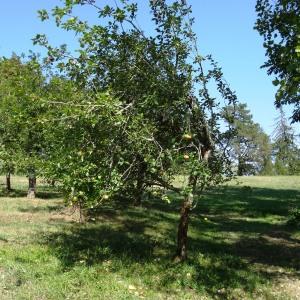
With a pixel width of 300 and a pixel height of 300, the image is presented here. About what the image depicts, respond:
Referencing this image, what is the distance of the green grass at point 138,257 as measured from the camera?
925 centimetres

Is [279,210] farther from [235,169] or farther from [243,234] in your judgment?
[235,169]

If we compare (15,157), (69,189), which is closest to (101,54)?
(69,189)

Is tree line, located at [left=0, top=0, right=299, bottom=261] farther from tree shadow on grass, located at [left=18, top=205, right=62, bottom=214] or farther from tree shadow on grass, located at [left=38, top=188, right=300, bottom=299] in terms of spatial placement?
tree shadow on grass, located at [left=18, top=205, right=62, bottom=214]

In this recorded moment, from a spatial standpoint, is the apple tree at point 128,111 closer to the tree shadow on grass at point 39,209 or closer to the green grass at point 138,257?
the green grass at point 138,257

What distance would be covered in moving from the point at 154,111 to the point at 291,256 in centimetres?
649

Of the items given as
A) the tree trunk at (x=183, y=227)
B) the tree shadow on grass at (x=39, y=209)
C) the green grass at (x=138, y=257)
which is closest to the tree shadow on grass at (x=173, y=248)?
the green grass at (x=138, y=257)

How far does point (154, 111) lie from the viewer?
936 centimetres

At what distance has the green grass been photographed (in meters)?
9.25

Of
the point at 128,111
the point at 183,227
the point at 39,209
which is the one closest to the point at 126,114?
the point at 128,111

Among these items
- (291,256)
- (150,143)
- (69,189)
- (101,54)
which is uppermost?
(101,54)

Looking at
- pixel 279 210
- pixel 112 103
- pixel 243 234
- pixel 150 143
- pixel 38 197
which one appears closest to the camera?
pixel 112 103

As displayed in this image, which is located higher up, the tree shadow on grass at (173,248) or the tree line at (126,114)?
the tree line at (126,114)

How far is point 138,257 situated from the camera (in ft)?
38.2

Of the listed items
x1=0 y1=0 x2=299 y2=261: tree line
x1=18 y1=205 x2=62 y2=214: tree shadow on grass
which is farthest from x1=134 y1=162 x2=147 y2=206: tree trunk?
x1=18 y1=205 x2=62 y2=214: tree shadow on grass
